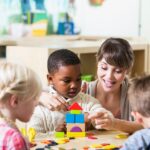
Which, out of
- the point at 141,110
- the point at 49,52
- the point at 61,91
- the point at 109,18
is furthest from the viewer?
the point at 109,18

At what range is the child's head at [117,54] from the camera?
1.73m

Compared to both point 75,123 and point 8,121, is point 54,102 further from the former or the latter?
point 8,121

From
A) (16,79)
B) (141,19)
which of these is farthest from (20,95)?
(141,19)

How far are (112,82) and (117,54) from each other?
0.13 metres

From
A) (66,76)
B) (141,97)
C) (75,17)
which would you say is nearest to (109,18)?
(75,17)

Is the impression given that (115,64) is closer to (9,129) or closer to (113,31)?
(9,129)

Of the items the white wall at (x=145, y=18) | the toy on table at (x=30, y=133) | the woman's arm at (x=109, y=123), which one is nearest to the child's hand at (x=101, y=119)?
the woman's arm at (x=109, y=123)

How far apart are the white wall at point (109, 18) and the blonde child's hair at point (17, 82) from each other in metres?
2.44

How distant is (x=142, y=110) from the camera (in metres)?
1.12

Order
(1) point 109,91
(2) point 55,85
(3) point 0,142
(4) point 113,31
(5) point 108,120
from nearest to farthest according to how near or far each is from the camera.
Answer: (3) point 0,142, (5) point 108,120, (2) point 55,85, (1) point 109,91, (4) point 113,31

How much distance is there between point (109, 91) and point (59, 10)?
79.1 inches

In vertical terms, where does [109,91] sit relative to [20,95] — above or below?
below

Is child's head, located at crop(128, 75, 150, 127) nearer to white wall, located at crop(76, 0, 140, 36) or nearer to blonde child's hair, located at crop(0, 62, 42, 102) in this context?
blonde child's hair, located at crop(0, 62, 42, 102)

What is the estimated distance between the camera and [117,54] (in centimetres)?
173
